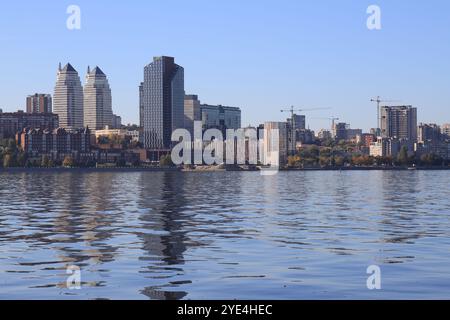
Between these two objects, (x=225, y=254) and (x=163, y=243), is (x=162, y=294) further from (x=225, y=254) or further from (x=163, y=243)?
(x=163, y=243)

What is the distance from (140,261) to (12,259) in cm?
489

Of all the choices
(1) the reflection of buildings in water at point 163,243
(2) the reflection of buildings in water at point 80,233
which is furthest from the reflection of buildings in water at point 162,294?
(2) the reflection of buildings in water at point 80,233

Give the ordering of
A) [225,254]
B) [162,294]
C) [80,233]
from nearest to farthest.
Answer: [162,294], [225,254], [80,233]

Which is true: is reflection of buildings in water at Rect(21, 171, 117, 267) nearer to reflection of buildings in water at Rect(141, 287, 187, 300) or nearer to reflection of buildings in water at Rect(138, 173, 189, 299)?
reflection of buildings in water at Rect(138, 173, 189, 299)

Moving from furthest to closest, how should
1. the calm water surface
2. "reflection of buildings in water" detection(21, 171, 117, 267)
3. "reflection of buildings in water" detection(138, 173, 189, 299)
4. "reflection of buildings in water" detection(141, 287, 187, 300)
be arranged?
"reflection of buildings in water" detection(21, 171, 117, 267) < "reflection of buildings in water" detection(138, 173, 189, 299) < the calm water surface < "reflection of buildings in water" detection(141, 287, 187, 300)

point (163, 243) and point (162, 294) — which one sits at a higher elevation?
point (162, 294)

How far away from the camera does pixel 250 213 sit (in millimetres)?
59281

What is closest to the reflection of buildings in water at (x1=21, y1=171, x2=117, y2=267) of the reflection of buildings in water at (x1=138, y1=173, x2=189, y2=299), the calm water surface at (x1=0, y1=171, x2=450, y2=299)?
the calm water surface at (x1=0, y1=171, x2=450, y2=299)

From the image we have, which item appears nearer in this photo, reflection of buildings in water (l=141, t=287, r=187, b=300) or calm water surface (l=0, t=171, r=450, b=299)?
reflection of buildings in water (l=141, t=287, r=187, b=300)

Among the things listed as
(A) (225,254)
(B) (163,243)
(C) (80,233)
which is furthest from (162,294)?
(C) (80,233)

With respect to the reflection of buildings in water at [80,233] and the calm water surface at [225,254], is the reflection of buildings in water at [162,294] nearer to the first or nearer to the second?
the calm water surface at [225,254]

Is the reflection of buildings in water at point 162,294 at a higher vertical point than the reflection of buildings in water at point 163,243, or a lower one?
higher
